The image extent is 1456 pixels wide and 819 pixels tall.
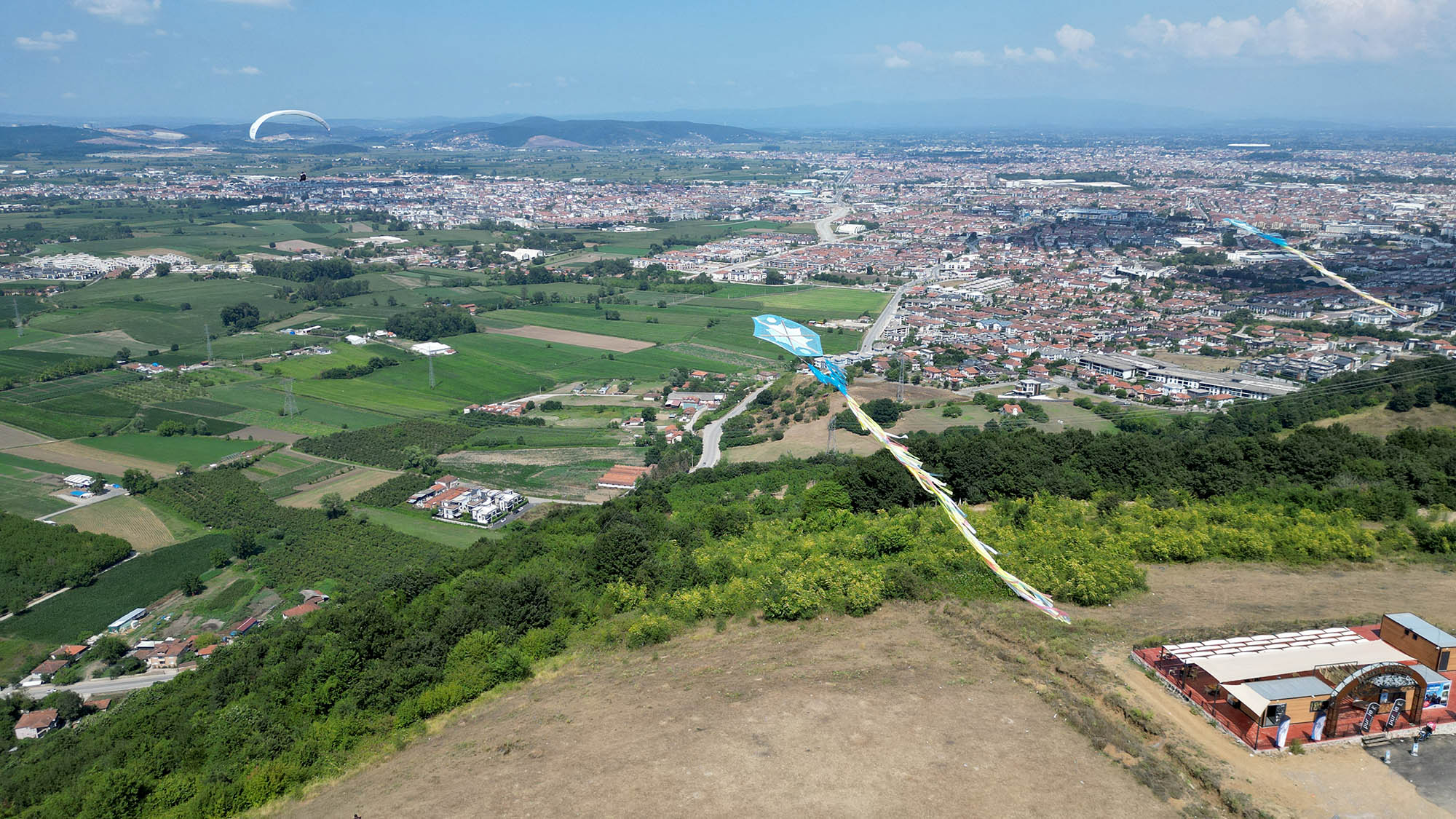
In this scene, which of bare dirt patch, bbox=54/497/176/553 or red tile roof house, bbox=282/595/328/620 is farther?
bare dirt patch, bbox=54/497/176/553

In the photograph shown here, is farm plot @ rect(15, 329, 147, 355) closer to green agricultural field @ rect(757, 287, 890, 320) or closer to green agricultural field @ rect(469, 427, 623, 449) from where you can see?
green agricultural field @ rect(469, 427, 623, 449)

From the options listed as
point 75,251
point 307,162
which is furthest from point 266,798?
point 307,162

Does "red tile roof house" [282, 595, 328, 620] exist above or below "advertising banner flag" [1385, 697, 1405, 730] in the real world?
below

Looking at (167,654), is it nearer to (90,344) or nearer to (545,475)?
(545,475)

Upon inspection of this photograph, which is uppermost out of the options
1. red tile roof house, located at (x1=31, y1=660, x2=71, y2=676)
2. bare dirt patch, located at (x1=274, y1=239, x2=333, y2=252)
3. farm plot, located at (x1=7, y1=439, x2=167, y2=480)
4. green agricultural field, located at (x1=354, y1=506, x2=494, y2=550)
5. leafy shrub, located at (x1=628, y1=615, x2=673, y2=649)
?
bare dirt patch, located at (x1=274, y1=239, x2=333, y2=252)

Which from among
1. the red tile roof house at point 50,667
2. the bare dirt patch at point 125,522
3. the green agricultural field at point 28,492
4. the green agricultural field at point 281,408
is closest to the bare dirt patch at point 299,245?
the green agricultural field at point 281,408

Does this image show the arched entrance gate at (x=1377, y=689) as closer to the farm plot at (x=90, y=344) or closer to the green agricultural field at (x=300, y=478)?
the green agricultural field at (x=300, y=478)

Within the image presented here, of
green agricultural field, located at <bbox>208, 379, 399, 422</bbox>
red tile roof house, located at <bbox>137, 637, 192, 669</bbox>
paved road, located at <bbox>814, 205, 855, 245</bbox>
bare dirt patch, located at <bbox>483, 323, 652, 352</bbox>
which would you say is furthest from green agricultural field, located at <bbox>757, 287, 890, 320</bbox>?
red tile roof house, located at <bbox>137, 637, 192, 669</bbox>
